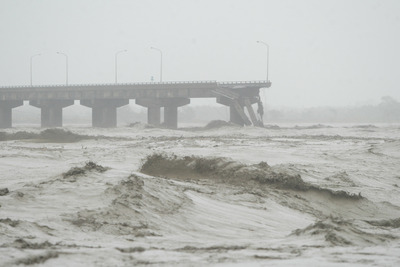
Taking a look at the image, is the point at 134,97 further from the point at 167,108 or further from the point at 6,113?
the point at 6,113

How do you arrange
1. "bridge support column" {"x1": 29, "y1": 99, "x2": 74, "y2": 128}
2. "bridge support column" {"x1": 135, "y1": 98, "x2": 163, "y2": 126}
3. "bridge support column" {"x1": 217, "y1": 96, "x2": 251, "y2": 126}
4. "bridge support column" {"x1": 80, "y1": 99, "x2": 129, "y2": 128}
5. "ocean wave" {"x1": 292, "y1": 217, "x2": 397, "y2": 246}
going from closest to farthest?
"ocean wave" {"x1": 292, "y1": 217, "x2": 397, "y2": 246}
"bridge support column" {"x1": 217, "y1": 96, "x2": 251, "y2": 126}
"bridge support column" {"x1": 135, "y1": 98, "x2": 163, "y2": 126}
"bridge support column" {"x1": 80, "y1": 99, "x2": 129, "y2": 128}
"bridge support column" {"x1": 29, "y1": 99, "x2": 74, "y2": 128}

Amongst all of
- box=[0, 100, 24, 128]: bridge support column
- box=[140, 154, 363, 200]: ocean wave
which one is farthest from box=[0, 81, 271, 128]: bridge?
box=[140, 154, 363, 200]: ocean wave

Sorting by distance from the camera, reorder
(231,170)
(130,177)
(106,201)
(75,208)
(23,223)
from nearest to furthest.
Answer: (23,223) → (75,208) → (106,201) → (130,177) → (231,170)

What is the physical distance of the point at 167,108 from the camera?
68.5m

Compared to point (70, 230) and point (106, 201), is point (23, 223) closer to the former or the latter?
point (70, 230)

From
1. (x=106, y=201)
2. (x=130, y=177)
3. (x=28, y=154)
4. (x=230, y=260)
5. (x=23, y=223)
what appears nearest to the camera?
(x=230, y=260)

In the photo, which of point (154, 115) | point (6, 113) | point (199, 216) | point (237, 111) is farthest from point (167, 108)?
point (199, 216)

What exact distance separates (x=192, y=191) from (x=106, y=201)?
247cm

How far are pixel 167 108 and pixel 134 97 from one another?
550 centimetres

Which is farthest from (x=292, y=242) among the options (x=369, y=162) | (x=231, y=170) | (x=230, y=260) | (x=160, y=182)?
(x=369, y=162)

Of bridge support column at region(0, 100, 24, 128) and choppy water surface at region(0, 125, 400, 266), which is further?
bridge support column at region(0, 100, 24, 128)

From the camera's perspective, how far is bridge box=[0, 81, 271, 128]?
65000mm

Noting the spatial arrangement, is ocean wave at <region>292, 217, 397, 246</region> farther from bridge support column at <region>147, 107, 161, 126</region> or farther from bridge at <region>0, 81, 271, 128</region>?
bridge support column at <region>147, 107, 161, 126</region>

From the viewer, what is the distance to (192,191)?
11.5 metres
